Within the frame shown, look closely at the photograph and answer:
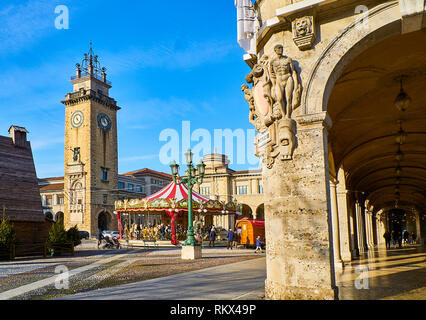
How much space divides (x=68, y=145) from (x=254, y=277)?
50.3m

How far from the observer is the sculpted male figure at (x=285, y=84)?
265 inches

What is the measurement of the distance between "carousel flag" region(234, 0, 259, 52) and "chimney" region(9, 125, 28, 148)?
1950 centimetres

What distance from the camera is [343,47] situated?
6492 millimetres

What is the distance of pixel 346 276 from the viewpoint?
980 cm

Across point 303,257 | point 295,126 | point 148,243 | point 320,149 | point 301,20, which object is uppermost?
point 301,20

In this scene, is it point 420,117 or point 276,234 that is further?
point 420,117

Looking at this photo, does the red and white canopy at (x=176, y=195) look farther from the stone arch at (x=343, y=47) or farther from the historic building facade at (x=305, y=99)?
the stone arch at (x=343, y=47)

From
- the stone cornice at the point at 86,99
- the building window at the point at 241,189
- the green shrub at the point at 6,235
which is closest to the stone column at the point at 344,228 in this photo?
the green shrub at the point at 6,235

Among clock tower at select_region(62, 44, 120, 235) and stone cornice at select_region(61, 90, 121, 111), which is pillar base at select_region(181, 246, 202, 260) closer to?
clock tower at select_region(62, 44, 120, 235)

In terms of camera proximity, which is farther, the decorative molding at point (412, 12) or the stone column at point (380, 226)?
the stone column at point (380, 226)

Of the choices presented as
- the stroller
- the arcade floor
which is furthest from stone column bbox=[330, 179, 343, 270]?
the stroller

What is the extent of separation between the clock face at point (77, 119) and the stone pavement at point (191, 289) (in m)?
47.6
